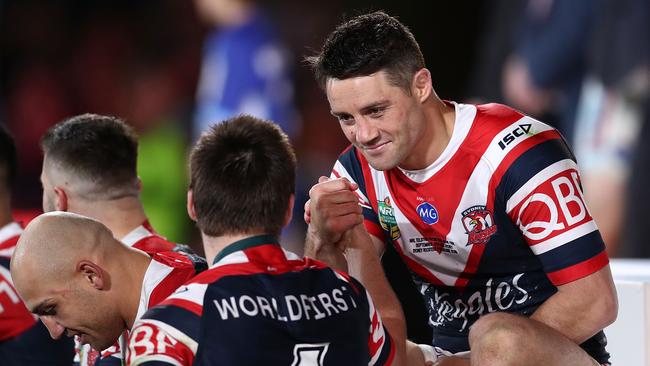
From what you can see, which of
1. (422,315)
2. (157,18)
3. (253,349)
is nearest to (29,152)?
(157,18)

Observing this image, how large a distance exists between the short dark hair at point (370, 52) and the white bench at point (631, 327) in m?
0.98

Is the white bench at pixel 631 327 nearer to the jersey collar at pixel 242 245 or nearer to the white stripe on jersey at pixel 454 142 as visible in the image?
the white stripe on jersey at pixel 454 142

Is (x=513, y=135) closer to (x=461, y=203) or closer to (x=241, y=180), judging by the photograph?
(x=461, y=203)

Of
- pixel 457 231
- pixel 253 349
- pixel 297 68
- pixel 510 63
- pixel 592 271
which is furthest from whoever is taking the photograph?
pixel 297 68

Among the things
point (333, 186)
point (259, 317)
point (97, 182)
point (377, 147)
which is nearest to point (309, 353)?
point (259, 317)

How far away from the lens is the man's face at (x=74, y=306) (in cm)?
235

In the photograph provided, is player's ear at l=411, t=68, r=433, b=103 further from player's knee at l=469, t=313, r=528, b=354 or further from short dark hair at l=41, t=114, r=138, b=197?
short dark hair at l=41, t=114, r=138, b=197

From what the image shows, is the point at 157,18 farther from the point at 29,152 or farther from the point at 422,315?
the point at 422,315

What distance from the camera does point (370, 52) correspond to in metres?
2.69

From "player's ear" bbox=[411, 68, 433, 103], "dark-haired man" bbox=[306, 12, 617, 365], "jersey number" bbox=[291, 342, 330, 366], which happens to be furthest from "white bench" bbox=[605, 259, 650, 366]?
"jersey number" bbox=[291, 342, 330, 366]

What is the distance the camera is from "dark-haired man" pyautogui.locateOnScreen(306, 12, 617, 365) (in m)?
2.56

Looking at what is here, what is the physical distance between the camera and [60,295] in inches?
92.6

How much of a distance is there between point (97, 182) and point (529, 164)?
53.4 inches

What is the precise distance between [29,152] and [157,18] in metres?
1.43
